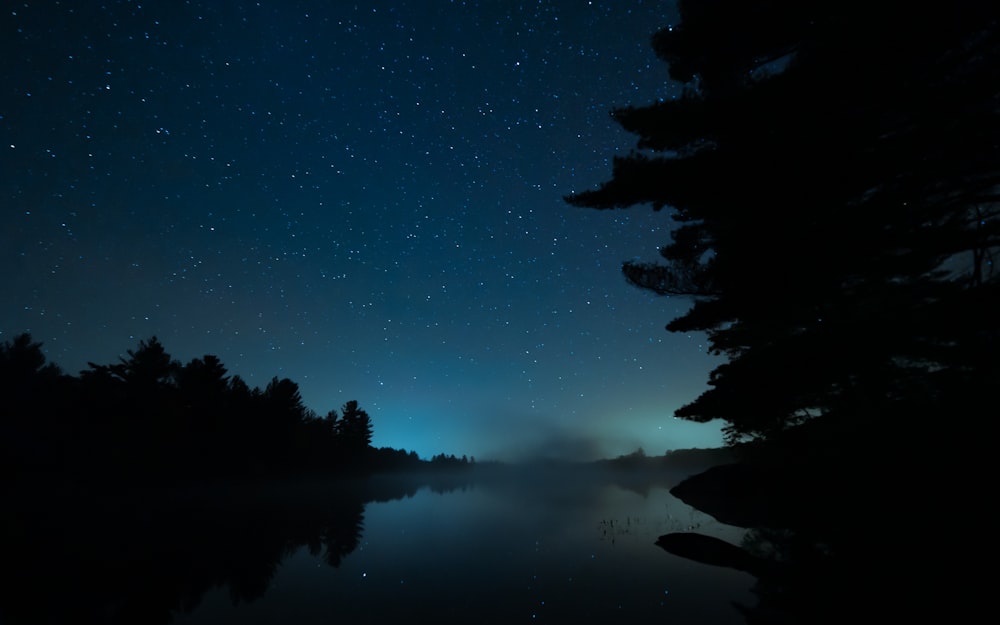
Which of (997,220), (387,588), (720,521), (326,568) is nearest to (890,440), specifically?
(997,220)

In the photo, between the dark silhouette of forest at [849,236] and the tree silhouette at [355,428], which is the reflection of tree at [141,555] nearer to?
the dark silhouette of forest at [849,236]

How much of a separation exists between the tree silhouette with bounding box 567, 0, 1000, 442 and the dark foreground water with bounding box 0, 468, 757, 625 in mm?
4675

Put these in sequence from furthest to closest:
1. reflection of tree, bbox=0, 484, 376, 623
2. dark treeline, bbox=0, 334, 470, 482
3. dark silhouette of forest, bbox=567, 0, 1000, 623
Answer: dark treeline, bbox=0, 334, 470, 482 < reflection of tree, bbox=0, 484, 376, 623 < dark silhouette of forest, bbox=567, 0, 1000, 623

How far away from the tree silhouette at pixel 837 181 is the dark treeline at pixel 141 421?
39.7 meters

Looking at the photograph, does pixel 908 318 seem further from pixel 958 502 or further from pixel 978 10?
pixel 978 10

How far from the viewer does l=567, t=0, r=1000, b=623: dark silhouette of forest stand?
440 cm

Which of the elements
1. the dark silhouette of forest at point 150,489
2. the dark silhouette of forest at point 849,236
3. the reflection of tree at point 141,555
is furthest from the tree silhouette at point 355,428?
the dark silhouette of forest at point 849,236

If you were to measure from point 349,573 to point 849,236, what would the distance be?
1269 cm

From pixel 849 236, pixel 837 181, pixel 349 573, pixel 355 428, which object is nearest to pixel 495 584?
pixel 349 573

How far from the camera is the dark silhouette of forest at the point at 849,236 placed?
4.40m

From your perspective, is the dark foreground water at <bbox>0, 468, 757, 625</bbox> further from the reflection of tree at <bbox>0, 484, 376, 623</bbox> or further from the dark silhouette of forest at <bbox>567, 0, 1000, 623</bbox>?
the dark silhouette of forest at <bbox>567, 0, 1000, 623</bbox>

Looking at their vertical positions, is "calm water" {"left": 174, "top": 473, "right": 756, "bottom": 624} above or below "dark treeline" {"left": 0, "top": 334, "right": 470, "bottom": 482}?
below

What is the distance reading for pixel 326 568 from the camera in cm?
1030

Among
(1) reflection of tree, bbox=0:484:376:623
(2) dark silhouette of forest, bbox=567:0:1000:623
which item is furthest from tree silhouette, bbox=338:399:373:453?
(2) dark silhouette of forest, bbox=567:0:1000:623
